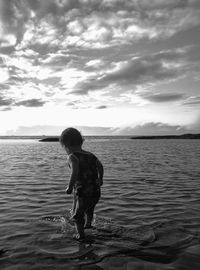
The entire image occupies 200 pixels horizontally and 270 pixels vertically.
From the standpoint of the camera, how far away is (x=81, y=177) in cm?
633

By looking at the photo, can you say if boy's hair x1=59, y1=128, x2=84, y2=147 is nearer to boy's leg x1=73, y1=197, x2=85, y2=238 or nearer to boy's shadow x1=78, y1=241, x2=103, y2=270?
boy's leg x1=73, y1=197, x2=85, y2=238

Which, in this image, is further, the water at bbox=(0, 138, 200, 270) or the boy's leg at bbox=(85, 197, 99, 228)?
the boy's leg at bbox=(85, 197, 99, 228)

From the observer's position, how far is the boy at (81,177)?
623 cm

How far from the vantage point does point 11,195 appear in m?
10.8

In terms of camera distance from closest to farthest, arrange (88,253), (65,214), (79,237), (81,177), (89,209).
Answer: (88,253), (79,237), (81,177), (89,209), (65,214)

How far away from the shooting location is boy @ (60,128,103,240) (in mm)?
6234

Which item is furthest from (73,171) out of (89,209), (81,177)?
(89,209)

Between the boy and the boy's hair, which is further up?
the boy's hair

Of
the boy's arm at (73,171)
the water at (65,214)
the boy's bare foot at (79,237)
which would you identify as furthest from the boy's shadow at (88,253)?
the boy's arm at (73,171)

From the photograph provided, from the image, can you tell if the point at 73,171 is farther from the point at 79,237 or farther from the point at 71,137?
the point at 79,237

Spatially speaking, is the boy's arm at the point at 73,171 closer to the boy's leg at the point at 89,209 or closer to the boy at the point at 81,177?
the boy at the point at 81,177

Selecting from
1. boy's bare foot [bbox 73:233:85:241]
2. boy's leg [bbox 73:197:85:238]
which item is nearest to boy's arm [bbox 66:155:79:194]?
boy's leg [bbox 73:197:85:238]

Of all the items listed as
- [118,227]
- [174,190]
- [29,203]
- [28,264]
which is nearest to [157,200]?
[174,190]

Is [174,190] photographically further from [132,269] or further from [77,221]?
[132,269]
